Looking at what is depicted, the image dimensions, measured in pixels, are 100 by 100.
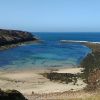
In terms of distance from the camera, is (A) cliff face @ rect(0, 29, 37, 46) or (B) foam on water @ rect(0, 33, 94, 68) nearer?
(B) foam on water @ rect(0, 33, 94, 68)

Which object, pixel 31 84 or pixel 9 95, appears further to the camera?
pixel 31 84

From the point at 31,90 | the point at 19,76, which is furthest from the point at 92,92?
the point at 19,76

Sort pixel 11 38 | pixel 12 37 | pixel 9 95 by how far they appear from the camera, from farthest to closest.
A: pixel 12 37 < pixel 11 38 < pixel 9 95

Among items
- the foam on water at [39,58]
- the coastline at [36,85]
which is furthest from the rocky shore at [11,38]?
the coastline at [36,85]

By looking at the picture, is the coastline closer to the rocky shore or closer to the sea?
the sea

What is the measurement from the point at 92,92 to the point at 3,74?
1446 cm

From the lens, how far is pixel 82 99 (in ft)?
77.2

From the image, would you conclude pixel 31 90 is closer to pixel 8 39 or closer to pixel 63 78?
pixel 63 78

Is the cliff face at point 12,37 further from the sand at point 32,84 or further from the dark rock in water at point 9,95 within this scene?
the dark rock in water at point 9,95

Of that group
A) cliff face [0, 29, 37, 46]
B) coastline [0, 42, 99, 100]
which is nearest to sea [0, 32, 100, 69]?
coastline [0, 42, 99, 100]

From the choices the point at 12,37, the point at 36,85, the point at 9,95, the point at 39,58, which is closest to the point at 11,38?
the point at 12,37

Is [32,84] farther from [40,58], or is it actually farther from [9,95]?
[40,58]

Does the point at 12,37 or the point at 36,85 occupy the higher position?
the point at 12,37

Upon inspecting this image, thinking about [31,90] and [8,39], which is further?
[8,39]
